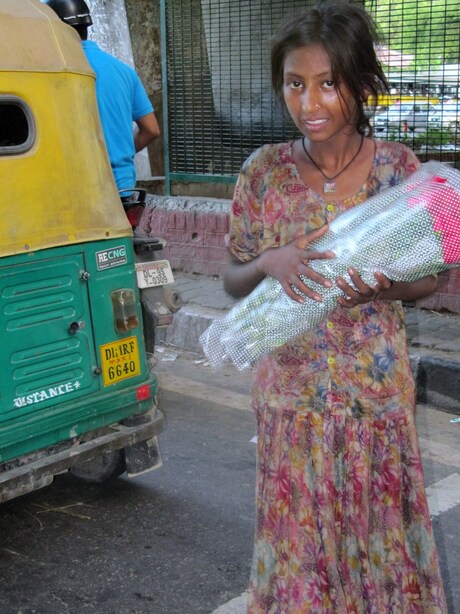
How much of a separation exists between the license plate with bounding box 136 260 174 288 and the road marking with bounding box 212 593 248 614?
1459mm

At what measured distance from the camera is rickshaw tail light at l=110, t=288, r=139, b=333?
150 inches

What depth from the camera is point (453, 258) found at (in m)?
1.88

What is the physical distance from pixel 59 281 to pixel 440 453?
2.20 m

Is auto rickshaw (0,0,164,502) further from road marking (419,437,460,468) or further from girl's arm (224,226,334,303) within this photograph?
girl's arm (224,226,334,303)

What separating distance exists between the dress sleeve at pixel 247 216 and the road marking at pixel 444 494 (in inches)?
83.2

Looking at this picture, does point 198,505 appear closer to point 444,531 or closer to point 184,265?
point 444,531

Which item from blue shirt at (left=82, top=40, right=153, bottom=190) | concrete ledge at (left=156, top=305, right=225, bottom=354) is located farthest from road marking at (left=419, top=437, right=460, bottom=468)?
concrete ledge at (left=156, top=305, right=225, bottom=354)

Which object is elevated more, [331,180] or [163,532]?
[331,180]

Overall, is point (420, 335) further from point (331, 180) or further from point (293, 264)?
point (293, 264)

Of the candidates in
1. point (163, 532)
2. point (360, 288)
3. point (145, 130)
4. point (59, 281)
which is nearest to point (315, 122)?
point (360, 288)

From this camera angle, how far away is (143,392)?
394 centimetres

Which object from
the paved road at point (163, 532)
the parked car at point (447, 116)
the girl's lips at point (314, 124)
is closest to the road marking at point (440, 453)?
the paved road at point (163, 532)

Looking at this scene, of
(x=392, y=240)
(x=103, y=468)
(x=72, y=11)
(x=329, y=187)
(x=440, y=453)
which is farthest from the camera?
(x=72, y=11)

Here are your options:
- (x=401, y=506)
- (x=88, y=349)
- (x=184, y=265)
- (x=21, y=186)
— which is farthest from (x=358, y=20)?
(x=184, y=265)
